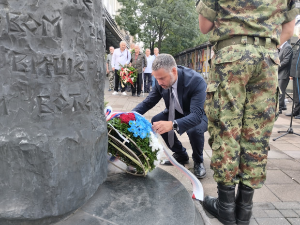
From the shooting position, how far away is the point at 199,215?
6.27 feet

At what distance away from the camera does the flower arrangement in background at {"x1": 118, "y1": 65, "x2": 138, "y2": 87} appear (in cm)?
923

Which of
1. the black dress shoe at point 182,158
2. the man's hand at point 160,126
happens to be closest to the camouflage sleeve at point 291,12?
the man's hand at point 160,126

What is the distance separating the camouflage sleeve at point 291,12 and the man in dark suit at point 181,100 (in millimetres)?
1060

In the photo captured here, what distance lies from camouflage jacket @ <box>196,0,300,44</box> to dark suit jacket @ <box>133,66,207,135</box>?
922mm

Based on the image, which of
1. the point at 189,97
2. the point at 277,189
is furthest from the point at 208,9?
the point at 277,189

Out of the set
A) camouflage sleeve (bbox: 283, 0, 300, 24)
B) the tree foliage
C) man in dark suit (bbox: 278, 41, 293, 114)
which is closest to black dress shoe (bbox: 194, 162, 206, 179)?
camouflage sleeve (bbox: 283, 0, 300, 24)

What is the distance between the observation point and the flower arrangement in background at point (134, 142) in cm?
203

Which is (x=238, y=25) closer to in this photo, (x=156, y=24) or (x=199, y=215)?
(x=199, y=215)

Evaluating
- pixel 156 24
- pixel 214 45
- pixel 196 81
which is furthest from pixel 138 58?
pixel 156 24

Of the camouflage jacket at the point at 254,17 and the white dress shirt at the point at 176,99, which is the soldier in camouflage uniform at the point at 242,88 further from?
the white dress shirt at the point at 176,99

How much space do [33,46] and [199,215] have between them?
5.05 ft

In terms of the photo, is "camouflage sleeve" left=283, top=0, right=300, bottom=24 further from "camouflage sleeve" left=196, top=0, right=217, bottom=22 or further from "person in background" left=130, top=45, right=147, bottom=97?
"person in background" left=130, top=45, right=147, bottom=97

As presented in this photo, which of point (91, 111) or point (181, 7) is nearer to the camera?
point (91, 111)

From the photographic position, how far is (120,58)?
9.52m
